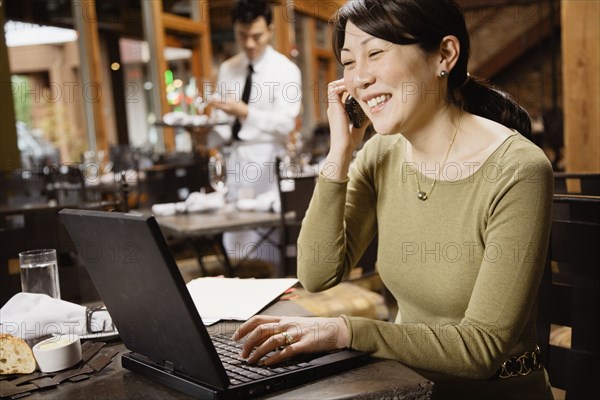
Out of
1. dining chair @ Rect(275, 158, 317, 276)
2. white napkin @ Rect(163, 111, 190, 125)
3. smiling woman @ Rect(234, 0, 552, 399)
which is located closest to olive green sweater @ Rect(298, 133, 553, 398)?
smiling woman @ Rect(234, 0, 552, 399)

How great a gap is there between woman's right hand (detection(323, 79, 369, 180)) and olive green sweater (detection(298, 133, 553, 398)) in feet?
0.10

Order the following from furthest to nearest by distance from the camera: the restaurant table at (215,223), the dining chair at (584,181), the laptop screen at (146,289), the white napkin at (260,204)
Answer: the white napkin at (260,204), the restaurant table at (215,223), the dining chair at (584,181), the laptop screen at (146,289)

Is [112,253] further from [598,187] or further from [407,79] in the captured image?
[598,187]

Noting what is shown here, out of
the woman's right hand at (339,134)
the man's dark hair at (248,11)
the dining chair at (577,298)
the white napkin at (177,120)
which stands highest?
the man's dark hair at (248,11)

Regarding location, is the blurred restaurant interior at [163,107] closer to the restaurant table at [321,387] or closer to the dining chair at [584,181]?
the dining chair at [584,181]

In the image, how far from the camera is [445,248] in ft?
4.28

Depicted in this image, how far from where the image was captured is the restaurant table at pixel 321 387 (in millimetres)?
897

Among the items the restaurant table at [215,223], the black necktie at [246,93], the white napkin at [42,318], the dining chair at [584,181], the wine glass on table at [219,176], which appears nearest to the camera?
the white napkin at [42,318]

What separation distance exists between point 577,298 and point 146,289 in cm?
96

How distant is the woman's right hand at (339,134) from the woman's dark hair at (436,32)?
0.10 m

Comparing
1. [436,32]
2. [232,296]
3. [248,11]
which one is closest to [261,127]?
[248,11]

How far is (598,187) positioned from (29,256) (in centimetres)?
146

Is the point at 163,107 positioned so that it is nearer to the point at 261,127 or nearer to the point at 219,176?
the point at 261,127

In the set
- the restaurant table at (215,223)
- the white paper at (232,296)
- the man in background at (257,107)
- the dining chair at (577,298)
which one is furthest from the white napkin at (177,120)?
the dining chair at (577,298)
